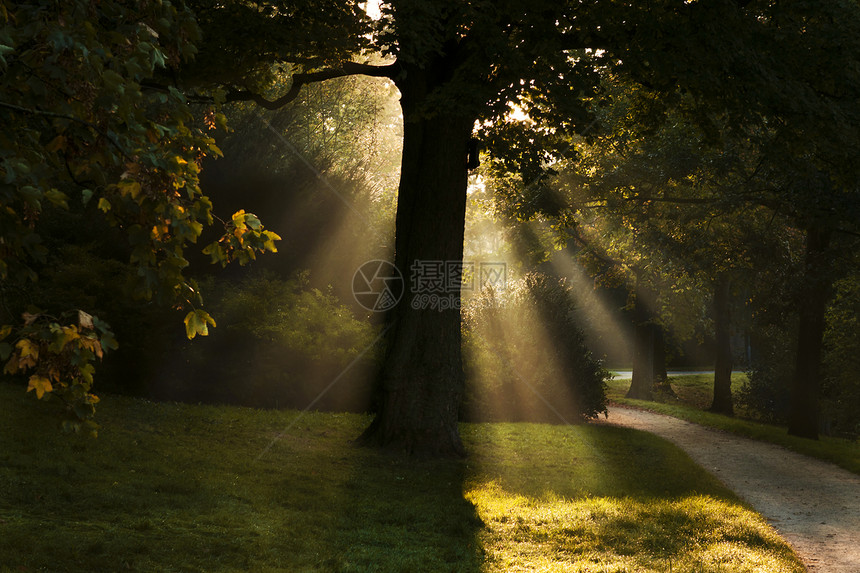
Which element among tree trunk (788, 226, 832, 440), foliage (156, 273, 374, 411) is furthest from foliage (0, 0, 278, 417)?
tree trunk (788, 226, 832, 440)

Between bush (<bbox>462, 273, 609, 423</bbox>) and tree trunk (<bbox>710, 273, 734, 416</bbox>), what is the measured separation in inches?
368

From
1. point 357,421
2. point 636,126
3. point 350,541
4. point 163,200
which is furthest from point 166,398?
point 163,200

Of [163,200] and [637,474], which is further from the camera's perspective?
[637,474]

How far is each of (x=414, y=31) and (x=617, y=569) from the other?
661 centimetres

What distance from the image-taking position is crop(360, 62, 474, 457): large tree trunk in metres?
11.3

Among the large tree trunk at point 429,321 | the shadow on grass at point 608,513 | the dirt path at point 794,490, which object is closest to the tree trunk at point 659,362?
the dirt path at point 794,490

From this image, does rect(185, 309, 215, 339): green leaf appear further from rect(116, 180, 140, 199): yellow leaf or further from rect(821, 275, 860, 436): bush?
rect(821, 275, 860, 436): bush

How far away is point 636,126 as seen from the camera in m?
13.7

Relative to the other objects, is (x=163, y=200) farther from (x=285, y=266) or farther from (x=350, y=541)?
(x=285, y=266)

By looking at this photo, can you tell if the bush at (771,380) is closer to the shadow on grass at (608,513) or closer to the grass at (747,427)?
the grass at (747,427)

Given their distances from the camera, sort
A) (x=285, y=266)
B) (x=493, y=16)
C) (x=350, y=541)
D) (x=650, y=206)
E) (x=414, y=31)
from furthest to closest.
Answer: (x=650, y=206), (x=285, y=266), (x=493, y=16), (x=414, y=31), (x=350, y=541)

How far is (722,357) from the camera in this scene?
25.8 m

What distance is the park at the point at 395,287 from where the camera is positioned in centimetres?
367

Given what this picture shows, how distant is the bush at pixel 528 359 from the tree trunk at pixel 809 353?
4.60 m
